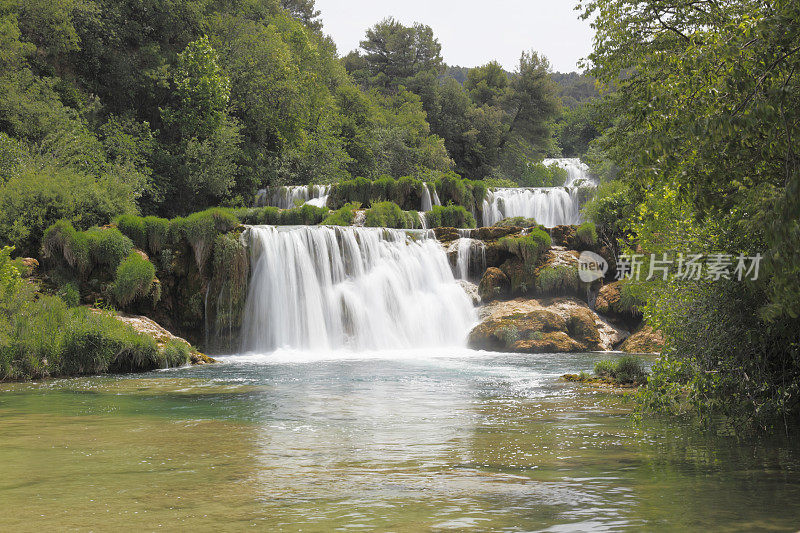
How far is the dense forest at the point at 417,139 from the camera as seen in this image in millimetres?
6719

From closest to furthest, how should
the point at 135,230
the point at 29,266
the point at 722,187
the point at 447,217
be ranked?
the point at 722,187, the point at 29,266, the point at 135,230, the point at 447,217

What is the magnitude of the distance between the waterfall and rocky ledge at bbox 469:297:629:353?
1.29 m

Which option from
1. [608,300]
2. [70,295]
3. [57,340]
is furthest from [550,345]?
[70,295]

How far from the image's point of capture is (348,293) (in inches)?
988

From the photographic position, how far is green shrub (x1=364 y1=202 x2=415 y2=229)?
30.4 meters

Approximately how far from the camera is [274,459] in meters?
8.22

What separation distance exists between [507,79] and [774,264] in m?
63.6

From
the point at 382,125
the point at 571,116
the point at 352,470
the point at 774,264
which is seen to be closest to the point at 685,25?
the point at 774,264

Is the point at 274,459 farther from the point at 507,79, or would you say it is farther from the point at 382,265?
the point at 507,79

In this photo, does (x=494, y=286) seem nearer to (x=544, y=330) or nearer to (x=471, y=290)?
(x=471, y=290)

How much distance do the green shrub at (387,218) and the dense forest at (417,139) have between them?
0.17 metres

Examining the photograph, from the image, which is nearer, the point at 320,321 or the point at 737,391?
the point at 737,391

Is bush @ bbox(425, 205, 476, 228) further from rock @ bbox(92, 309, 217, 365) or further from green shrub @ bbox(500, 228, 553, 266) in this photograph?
rock @ bbox(92, 309, 217, 365)

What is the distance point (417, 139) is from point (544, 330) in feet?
104
